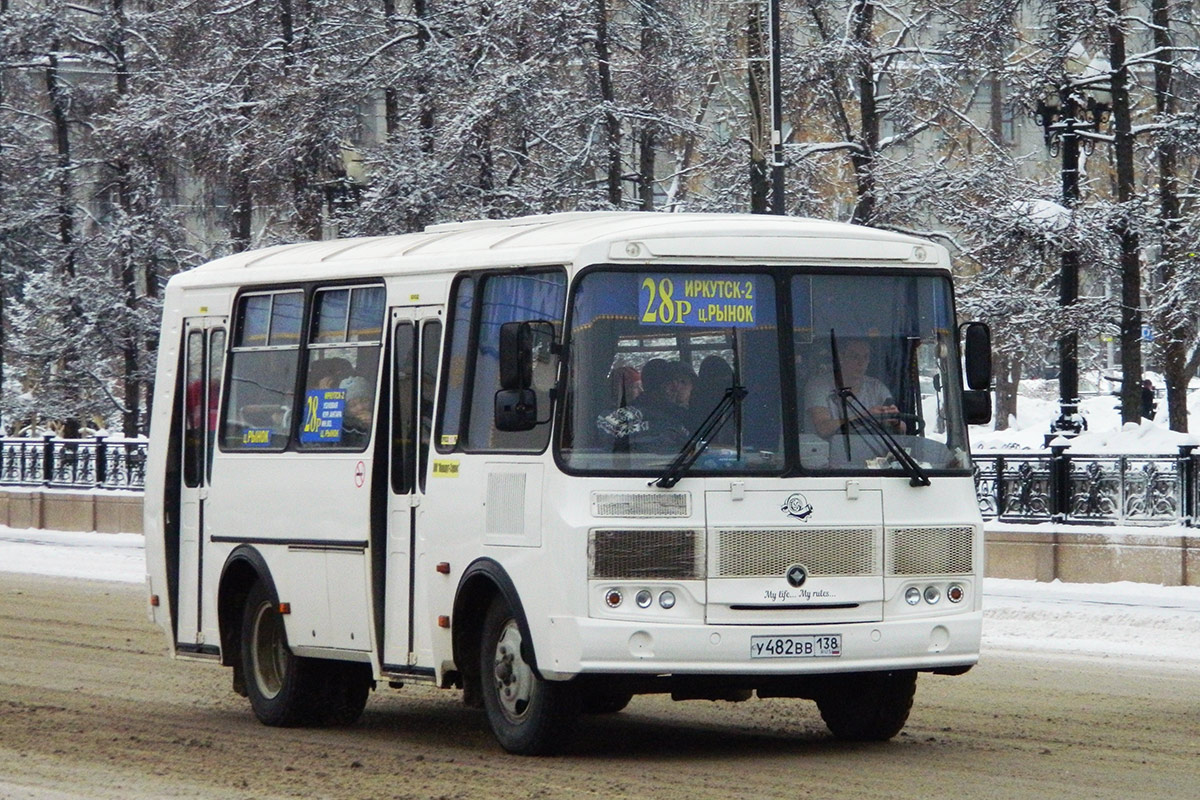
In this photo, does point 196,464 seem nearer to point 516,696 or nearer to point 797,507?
point 516,696

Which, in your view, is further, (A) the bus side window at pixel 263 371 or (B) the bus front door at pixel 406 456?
(A) the bus side window at pixel 263 371

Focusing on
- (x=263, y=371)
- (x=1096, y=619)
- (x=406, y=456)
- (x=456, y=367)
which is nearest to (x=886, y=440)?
(x=456, y=367)

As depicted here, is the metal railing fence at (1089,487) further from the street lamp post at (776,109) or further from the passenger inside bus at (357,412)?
the passenger inside bus at (357,412)

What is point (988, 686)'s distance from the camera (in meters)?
14.9

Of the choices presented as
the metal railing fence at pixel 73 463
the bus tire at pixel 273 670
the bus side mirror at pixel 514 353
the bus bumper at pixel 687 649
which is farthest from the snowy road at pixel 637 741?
the metal railing fence at pixel 73 463

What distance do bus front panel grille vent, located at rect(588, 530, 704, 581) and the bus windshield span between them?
302mm

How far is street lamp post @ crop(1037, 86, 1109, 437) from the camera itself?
26203 mm

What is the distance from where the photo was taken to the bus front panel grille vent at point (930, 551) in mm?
10898

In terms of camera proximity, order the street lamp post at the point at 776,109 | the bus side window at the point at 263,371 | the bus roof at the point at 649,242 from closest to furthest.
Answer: the bus roof at the point at 649,242 → the bus side window at the point at 263,371 → the street lamp post at the point at 776,109

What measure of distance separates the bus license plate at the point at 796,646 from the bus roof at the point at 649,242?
1882 mm

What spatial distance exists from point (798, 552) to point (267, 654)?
13.5 ft

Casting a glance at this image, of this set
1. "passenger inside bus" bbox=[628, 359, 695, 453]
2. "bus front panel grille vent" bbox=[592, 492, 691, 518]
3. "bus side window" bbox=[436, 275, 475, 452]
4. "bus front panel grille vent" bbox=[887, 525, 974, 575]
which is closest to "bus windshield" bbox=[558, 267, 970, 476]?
"passenger inside bus" bbox=[628, 359, 695, 453]

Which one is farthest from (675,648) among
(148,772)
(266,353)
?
(266,353)

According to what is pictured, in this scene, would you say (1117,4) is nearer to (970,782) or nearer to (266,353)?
(266,353)
